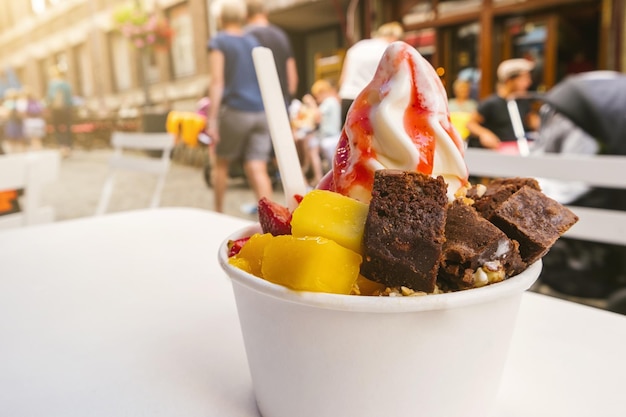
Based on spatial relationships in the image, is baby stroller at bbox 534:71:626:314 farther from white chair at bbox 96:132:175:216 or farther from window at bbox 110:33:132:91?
window at bbox 110:33:132:91

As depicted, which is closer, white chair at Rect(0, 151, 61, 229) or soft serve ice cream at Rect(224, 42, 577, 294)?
soft serve ice cream at Rect(224, 42, 577, 294)

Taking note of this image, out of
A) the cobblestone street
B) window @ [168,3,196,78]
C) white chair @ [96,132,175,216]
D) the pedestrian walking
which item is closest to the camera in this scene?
white chair @ [96,132,175,216]

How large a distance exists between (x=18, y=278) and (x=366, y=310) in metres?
0.72

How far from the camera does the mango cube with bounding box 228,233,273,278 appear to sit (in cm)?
42

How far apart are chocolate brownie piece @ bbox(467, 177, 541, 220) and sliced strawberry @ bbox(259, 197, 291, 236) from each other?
185 mm

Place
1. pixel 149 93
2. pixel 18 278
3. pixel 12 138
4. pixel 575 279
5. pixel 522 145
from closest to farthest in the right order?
pixel 18 278
pixel 575 279
pixel 522 145
pixel 12 138
pixel 149 93

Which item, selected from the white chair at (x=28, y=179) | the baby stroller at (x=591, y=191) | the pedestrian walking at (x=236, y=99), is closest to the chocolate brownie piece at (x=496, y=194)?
the white chair at (x=28, y=179)

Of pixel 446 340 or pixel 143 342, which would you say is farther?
pixel 143 342

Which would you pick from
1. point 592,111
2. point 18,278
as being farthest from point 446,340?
point 592,111

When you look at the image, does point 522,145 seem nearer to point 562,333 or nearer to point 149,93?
point 562,333

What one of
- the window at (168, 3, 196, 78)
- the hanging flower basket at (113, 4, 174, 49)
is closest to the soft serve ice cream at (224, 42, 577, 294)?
the hanging flower basket at (113, 4, 174, 49)

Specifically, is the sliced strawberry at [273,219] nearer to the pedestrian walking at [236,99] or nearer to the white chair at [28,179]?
the white chair at [28,179]

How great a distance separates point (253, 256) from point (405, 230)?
0.45 ft

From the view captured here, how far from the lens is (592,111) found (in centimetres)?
200
